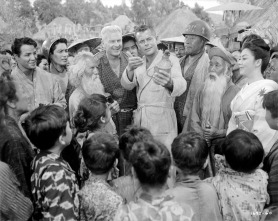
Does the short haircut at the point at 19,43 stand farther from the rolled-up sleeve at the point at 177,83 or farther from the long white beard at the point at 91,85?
the rolled-up sleeve at the point at 177,83

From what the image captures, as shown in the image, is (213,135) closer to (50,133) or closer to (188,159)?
(188,159)

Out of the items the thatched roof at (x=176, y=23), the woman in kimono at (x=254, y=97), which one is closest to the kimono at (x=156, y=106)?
the woman in kimono at (x=254, y=97)

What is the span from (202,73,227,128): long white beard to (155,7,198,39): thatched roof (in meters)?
14.8

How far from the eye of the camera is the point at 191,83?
14.0 ft

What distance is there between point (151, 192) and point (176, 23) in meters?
17.9

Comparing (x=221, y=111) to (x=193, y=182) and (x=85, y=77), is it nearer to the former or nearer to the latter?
(x=85, y=77)

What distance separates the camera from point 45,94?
13.6 feet

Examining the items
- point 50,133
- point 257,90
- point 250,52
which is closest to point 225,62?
point 250,52

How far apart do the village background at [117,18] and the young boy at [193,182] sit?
653 cm

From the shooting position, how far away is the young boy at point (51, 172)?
2104mm

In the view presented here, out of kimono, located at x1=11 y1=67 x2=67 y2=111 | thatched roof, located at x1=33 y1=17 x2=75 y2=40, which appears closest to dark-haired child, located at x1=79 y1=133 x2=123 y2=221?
kimono, located at x1=11 y1=67 x2=67 y2=111

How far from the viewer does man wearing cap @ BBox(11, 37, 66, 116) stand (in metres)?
4.09

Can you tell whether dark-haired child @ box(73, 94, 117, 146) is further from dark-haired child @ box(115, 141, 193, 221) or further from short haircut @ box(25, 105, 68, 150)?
dark-haired child @ box(115, 141, 193, 221)

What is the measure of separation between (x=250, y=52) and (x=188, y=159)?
139cm
